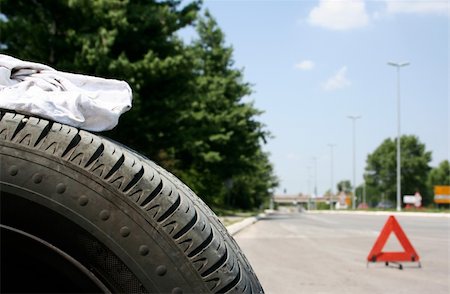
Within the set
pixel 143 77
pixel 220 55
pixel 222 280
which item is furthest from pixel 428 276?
pixel 220 55

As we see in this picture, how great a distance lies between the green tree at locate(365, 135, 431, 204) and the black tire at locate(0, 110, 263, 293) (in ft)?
359

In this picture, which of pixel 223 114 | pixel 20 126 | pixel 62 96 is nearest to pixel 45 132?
pixel 20 126

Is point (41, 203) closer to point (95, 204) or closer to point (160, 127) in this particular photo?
point (95, 204)

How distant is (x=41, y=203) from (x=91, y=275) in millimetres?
235

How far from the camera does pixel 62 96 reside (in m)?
1.68

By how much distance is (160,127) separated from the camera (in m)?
19.9

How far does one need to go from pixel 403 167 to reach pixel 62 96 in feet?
361

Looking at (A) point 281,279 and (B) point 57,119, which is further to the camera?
(A) point 281,279

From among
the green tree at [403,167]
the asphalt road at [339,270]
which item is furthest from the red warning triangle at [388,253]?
the green tree at [403,167]

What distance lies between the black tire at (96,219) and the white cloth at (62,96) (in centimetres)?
5

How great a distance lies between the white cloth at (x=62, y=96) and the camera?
161 centimetres

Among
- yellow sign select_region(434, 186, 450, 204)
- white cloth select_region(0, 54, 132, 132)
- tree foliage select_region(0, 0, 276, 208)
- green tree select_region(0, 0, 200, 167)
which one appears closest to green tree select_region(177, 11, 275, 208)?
tree foliage select_region(0, 0, 276, 208)

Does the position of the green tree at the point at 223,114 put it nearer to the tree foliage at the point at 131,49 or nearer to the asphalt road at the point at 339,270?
the tree foliage at the point at 131,49

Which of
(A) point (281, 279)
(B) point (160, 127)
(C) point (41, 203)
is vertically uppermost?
(B) point (160, 127)
